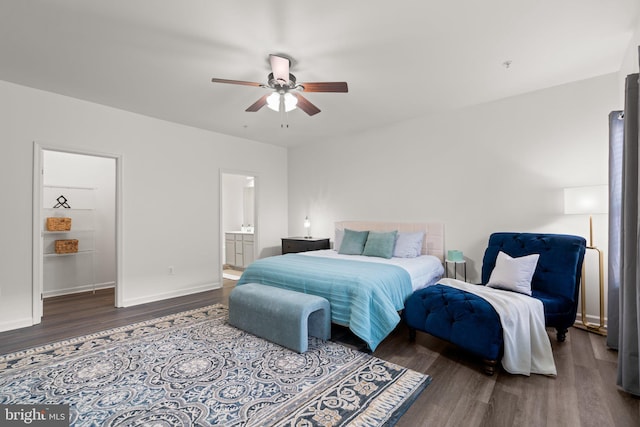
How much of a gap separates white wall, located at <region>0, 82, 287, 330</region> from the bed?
1.70 meters

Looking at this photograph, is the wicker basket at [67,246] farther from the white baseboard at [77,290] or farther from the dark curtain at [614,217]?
the dark curtain at [614,217]

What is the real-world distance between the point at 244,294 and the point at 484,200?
3.30 metres

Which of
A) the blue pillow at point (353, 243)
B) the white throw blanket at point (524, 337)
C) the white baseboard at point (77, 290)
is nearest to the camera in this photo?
the white throw blanket at point (524, 337)

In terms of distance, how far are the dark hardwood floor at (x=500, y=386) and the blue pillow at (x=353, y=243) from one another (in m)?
1.37

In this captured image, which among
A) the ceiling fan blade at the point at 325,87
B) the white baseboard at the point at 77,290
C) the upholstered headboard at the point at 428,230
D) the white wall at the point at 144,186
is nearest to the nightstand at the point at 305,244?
the white wall at the point at 144,186

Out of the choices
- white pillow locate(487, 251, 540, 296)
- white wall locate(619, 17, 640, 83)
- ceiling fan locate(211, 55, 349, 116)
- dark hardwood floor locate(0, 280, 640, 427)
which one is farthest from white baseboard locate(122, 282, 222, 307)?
white wall locate(619, 17, 640, 83)

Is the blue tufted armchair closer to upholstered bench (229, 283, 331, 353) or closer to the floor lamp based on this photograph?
the floor lamp

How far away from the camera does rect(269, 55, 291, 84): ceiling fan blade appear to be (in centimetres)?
259

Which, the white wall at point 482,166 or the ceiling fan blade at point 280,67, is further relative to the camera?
the white wall at point 482,166

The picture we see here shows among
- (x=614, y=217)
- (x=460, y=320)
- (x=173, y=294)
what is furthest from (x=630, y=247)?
(x=173, y=294)

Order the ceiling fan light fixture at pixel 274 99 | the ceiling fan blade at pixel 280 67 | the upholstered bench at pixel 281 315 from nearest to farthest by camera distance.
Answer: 1. the ceiling fan blade at pixel 280 67
2. the upholstered bench at pixel 281 315
3. the ceiling fan light fixture at pixel 274 99

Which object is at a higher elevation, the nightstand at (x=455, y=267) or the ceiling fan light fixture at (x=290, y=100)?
the ceiling fan light fixture at (x=290, y=100)

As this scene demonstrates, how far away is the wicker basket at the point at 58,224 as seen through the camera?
4.72 metres

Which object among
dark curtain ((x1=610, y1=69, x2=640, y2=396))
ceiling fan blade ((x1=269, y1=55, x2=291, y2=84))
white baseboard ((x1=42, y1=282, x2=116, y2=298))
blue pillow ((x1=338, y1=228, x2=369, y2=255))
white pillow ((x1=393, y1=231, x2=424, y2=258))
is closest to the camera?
dark curtain ((x1=610, y1=69, x2=640, y2=396))
